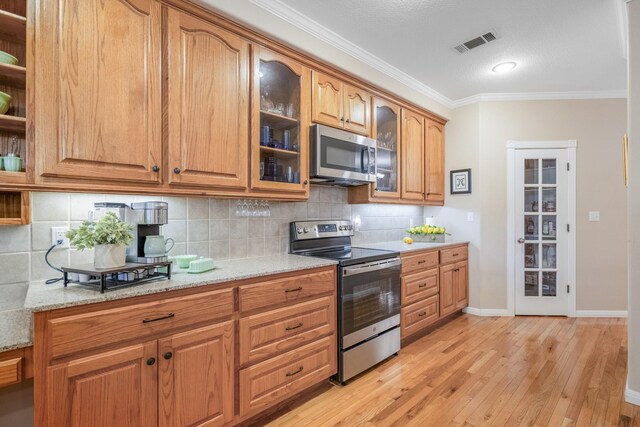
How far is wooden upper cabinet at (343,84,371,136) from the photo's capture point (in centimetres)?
279

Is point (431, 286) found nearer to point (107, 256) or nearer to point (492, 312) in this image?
point (492, 312)

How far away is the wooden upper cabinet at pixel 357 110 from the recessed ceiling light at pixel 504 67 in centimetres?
130

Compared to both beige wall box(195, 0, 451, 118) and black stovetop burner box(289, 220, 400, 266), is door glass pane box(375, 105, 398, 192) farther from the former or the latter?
black stovetop burner box(289, 220, 400, 266)

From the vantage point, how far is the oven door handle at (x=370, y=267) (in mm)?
2299

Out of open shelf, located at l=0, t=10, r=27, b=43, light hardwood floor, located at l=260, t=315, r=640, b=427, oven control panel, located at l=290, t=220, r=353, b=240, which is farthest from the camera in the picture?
oven control panel, located at l=290, t=220, r=353, b=240

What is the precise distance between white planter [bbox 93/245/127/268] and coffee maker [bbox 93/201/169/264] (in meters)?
0.13

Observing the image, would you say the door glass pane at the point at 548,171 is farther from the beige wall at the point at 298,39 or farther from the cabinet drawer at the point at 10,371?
the cabinet drawer at the point at 10,371

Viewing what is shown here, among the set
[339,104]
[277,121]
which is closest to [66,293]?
[277,121]

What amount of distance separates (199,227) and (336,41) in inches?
71.5

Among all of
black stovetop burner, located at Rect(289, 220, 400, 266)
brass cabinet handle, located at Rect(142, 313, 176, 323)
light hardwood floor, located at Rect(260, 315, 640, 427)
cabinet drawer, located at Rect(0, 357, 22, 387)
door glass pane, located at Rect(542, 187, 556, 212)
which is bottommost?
light hardwood floor, located at Rect(260, 315, 640, 427)

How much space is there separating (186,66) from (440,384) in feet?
8.84

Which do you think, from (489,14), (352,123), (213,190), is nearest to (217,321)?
(213,190)

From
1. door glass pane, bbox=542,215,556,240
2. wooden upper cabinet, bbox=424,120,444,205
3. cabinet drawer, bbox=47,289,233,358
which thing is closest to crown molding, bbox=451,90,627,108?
wooden upper cabinet, bbox=424,120,444,205

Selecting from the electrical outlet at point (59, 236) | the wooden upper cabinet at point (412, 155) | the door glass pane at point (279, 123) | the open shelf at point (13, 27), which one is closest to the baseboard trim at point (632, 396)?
the wooden upper cabinet at point (412, 155)
